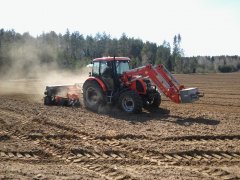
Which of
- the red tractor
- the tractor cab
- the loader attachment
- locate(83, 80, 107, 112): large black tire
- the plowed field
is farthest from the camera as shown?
the loader attachment

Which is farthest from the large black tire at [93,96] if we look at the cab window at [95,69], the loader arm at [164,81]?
the loader arm at [164,81]

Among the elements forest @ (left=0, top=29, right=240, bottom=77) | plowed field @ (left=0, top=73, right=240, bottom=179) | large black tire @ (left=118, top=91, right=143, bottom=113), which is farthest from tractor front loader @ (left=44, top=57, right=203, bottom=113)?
forest @ (left=0, top=29, right=240, bottom=77)

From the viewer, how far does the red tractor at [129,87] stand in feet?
47.7

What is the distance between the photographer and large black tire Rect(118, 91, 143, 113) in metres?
14.6

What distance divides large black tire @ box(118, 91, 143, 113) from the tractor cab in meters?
0.87

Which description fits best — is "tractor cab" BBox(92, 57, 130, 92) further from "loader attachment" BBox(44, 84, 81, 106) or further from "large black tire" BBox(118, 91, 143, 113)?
"loader attachment" BBox(44, 84, 81, 106)

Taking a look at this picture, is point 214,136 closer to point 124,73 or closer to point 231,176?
point 231,176

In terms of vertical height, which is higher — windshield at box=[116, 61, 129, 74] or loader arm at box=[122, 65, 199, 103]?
windshield at box=[116, 61, 129, 74]

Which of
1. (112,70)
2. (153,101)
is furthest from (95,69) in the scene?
(153,101)

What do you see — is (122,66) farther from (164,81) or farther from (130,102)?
(164,81)

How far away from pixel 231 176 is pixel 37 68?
44.5 meters

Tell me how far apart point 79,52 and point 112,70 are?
8966 centimetres

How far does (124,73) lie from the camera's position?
1548 cm

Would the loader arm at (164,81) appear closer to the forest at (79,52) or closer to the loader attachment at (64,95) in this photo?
the loader attachment at (64,95)
